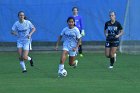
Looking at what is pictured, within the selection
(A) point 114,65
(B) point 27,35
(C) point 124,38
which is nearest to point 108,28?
(A) point 114,65

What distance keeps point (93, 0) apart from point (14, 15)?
382 centimetres

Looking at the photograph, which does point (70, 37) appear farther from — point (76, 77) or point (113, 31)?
point (113, 31)

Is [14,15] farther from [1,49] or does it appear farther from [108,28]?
[108,28]

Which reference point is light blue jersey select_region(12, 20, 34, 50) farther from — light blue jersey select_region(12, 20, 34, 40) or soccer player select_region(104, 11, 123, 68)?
soccer player select_region(104, 11, 123, 68)

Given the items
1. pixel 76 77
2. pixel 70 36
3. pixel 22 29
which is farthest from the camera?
pixel 22 29

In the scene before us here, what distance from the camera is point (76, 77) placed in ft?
50.2

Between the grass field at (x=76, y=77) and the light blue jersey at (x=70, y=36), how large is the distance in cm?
90

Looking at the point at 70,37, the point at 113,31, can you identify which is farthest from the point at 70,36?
the point at 113,31

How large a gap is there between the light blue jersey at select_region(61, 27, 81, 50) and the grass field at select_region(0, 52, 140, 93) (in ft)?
2.94

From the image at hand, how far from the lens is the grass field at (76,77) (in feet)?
41.6

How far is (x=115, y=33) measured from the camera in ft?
60.6

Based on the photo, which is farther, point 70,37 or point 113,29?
point 113,29

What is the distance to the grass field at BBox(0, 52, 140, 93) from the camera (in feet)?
41.6

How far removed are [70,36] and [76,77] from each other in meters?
1.49
